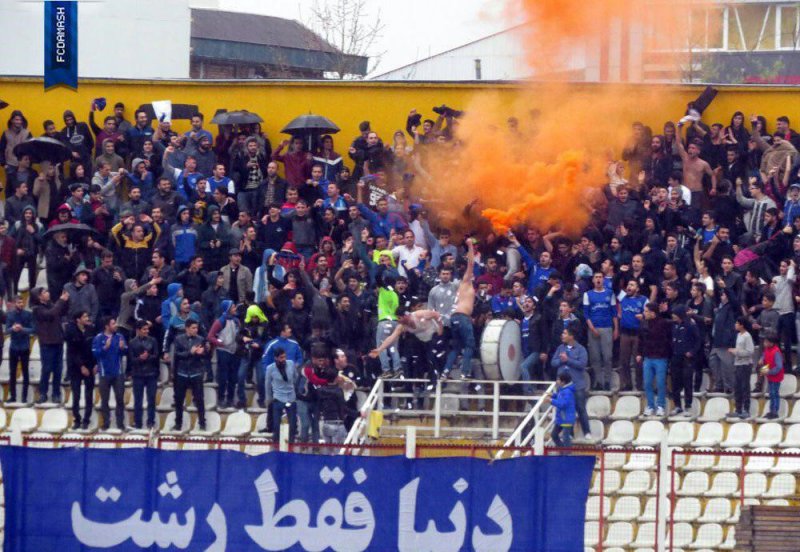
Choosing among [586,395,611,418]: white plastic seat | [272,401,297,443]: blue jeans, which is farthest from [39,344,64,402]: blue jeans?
[586,395,611,418]: white plastic seat

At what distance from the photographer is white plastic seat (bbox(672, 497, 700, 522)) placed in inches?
698

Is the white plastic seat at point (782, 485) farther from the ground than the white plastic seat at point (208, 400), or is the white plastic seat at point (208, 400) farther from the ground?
the white plastic seat at point (208, 400)

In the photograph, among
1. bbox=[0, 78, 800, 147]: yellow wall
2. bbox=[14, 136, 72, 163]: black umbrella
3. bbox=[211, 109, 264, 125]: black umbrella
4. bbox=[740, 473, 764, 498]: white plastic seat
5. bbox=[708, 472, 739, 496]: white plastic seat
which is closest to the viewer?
bbox=[708, 472, 739, 496]: white plastic seat

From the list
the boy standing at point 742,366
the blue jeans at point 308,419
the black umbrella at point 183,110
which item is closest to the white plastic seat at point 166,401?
the blue jeans at point 308,419

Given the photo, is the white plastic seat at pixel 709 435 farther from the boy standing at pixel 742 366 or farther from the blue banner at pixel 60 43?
the blue banner at pixel 60 43

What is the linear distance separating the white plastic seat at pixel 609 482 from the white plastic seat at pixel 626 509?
0.15 meters

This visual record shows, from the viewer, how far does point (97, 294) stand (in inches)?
907

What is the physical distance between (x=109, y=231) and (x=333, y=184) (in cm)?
344

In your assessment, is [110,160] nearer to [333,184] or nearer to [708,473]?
[333,184]

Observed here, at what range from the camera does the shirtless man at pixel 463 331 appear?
21.7 metres

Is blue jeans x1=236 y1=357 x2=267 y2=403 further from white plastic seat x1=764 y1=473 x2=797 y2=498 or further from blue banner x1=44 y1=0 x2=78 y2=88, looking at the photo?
blue banner x1=44 y1=0 x2=78 y2=88

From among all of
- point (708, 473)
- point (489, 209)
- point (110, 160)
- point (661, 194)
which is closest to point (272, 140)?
point (110, 160)

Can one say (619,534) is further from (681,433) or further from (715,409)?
(715,409)

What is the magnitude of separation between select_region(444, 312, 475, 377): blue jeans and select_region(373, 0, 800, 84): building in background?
5.63 meters
